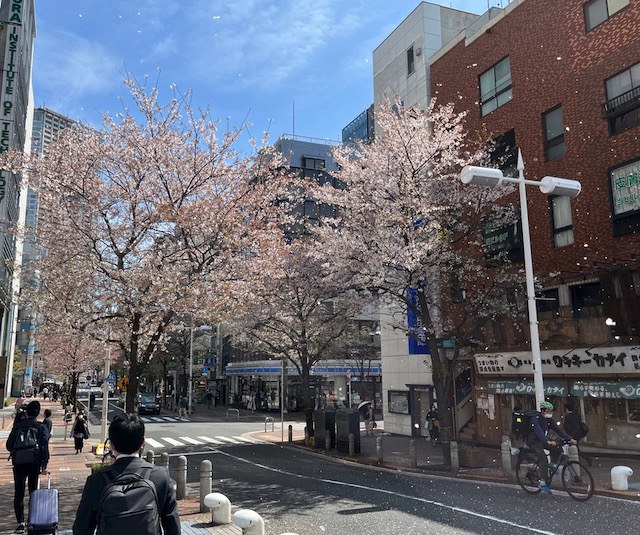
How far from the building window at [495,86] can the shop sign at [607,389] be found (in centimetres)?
1169

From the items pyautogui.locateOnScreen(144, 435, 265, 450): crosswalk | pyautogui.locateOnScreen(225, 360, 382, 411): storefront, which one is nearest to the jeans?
pyautogui.locateOnScreen(144, 435, 265, 450): crosswalk

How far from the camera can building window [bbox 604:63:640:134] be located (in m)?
17.1

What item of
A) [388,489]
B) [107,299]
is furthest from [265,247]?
[388,489]

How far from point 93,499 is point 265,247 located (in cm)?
1207

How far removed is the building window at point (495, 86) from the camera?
22.7 metres

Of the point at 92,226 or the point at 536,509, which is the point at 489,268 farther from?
the point at 92,226

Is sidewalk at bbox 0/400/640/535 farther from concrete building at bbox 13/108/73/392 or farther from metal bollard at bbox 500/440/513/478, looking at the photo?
concrete building at bbox 13/108/73/392

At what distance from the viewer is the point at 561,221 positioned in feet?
64.8

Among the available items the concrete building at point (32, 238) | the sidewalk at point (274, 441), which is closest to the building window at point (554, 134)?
the sidewalk at point (274, 441)

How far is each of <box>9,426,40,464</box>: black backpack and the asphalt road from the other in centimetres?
383

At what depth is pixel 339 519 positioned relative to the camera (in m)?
9.58

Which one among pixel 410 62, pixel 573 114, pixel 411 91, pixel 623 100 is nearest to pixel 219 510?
pixel 623 100

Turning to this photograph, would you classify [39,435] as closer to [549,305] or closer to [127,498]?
[127,498]

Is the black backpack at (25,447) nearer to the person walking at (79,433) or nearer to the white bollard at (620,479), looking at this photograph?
the white bollard at (620,479)
